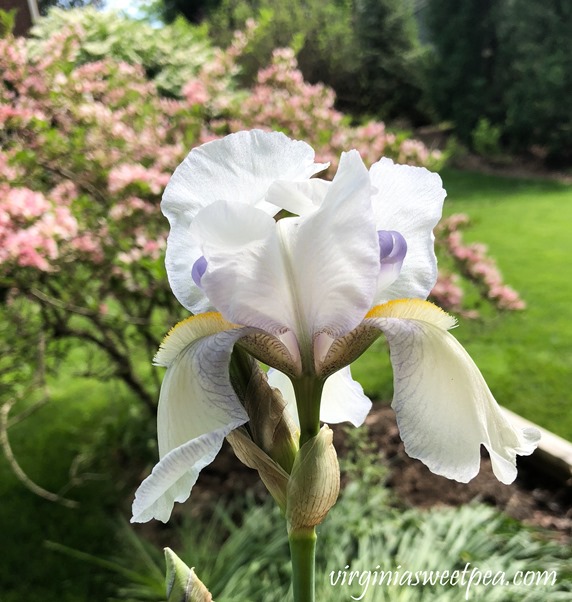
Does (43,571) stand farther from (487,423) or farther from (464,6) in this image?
(464,6)

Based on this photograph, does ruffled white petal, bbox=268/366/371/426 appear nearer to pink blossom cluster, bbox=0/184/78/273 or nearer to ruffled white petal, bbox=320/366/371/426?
ruffled white petal, bbox=320/366/371/426

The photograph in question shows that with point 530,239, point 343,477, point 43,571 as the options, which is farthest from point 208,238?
point 530,239

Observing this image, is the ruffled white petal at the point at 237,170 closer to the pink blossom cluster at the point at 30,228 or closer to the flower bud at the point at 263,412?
the flower bud at the point at 263,412

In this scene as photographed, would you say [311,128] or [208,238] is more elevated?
[208,238]

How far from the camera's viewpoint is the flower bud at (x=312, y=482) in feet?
2.18

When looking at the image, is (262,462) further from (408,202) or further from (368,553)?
(368,553)

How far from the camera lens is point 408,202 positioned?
73 cm

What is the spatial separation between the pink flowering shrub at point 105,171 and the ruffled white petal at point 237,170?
149cm

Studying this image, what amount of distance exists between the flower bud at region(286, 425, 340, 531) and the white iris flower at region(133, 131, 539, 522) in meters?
0.05

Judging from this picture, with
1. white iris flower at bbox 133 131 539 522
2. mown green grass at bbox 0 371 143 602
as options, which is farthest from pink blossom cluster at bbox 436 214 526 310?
white iris flower at bbox 133 131 539 522

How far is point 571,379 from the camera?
4.17 m

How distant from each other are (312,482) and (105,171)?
2505mm

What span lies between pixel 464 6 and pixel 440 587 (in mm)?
13507

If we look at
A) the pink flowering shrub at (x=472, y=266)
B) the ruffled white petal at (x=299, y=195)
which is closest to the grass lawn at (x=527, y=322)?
the pink flowering shrub at (x=472, y=266)
